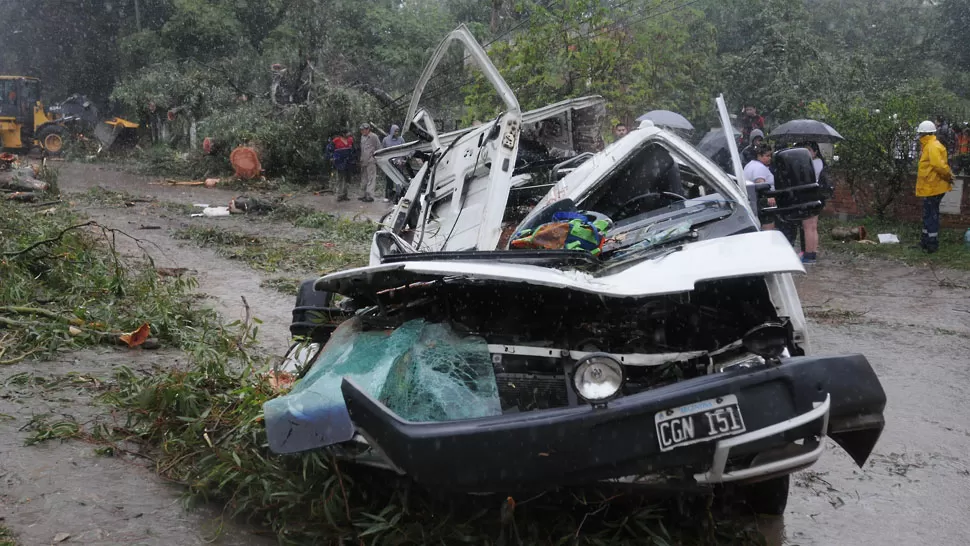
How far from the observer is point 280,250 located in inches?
440

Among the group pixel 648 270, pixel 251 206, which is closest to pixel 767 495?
pixel 648 270

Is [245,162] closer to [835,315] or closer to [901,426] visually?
[835,315]

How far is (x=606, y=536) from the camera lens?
3.58 metres

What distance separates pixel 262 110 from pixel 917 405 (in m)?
19.1

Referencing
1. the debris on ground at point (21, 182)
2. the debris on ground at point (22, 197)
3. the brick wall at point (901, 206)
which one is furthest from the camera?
the debris on ground at point (21, 182)

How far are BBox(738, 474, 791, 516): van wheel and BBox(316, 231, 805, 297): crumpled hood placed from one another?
45.3 inches

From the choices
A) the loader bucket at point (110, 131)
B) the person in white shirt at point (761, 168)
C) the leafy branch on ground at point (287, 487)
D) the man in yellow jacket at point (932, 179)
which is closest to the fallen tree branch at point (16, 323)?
the leafy branch on ground at point (287, 487)

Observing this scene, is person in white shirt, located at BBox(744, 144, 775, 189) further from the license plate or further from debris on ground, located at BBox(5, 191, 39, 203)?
debris on ground, located at BBox(5, 191, 39, 203)

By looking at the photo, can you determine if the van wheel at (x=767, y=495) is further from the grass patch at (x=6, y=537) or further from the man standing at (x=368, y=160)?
the man standing at (x=368, y=160)

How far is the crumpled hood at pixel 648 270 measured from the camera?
10.5 ft

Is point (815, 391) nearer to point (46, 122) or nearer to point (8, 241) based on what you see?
point (8, 241)

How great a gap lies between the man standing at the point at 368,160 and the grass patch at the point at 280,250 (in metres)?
5.14

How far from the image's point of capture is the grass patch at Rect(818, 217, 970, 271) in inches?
424

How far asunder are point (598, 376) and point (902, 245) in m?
10.2
